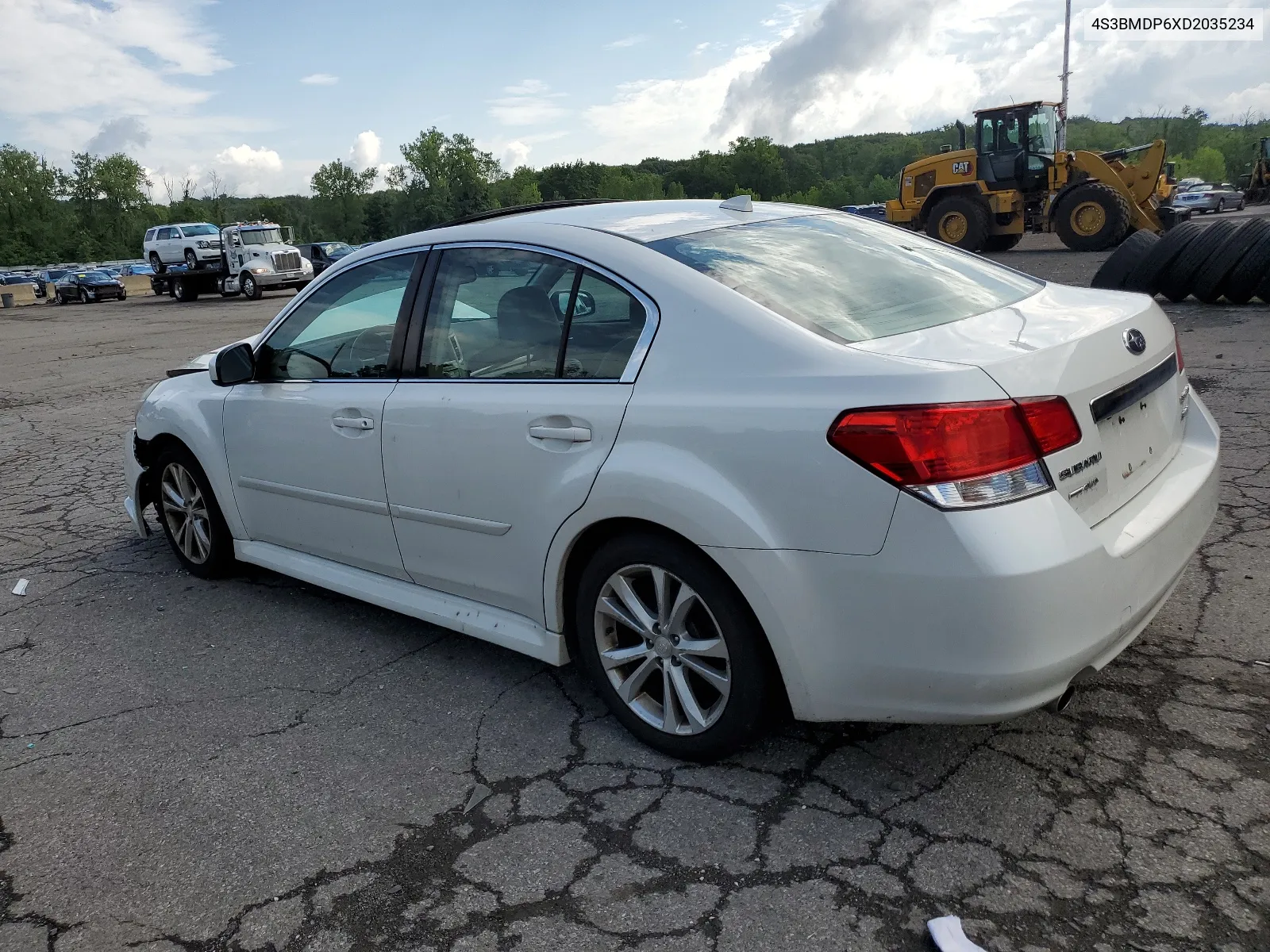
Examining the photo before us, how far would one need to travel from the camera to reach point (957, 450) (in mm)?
2275

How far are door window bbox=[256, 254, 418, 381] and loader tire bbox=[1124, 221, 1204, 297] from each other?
9.86 m

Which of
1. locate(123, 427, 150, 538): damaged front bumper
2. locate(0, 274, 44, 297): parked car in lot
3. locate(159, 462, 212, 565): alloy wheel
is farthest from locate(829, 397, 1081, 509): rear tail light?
locate(0, 274, 44, 297): parked car in lot

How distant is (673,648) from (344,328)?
78.0 inches

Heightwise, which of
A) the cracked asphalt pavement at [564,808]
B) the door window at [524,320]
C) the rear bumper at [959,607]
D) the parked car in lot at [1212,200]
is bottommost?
the parked car in lot at [1212,200]

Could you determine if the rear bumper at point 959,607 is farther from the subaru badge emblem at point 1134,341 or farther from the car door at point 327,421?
the car door at point 327,421

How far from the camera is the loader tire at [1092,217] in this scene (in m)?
19.8

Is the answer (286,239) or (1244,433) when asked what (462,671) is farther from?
(286,239)

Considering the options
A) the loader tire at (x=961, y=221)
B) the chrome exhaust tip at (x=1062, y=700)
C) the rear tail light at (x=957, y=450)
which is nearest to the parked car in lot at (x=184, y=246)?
the loader tire at (x=961, y=221)

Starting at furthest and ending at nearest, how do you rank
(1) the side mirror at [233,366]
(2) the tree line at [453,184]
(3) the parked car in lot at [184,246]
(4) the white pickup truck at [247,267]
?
1. (2) the tree line at [453,184]
2. (3) the parked car in lot at [184,246]
3. (4) the white pickup truck at [247,267]
4. (1) the side mirror at [233,366]

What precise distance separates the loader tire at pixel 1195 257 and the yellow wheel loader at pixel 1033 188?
967cm

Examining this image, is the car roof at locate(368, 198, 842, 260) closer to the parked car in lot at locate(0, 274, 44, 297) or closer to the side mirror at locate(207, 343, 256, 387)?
the side mirror at locate(207, 343, 256, 387)

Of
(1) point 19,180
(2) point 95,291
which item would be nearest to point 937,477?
(2) point 95,291

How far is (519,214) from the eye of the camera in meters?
3.73

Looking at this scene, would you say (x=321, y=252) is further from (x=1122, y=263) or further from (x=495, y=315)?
(x=495, y=315)
